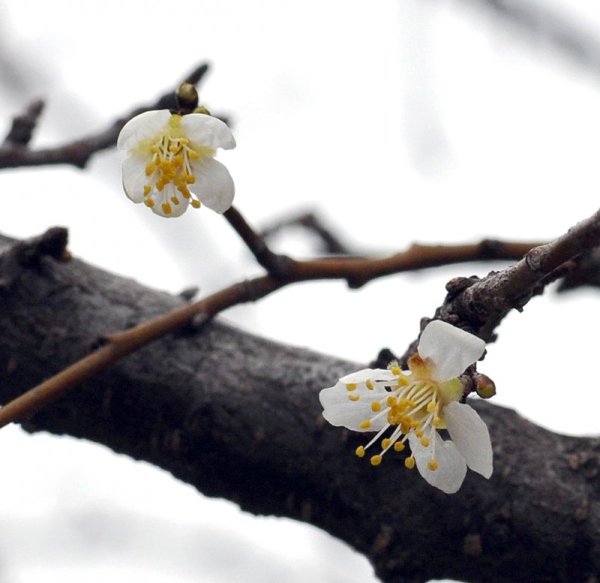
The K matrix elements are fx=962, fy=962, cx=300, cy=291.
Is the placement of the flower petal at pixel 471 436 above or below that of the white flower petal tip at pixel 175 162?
below

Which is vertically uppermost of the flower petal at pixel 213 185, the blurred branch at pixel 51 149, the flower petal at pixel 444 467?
the blurred branch at pixel 51 149

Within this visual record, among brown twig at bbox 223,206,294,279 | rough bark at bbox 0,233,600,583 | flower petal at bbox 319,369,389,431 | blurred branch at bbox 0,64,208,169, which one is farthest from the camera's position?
blurred branch at bbox 0,64,208,169

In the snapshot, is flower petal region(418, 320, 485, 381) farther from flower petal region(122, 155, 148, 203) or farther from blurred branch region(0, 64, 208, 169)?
blurred branch region(0, 64, 208, 169)

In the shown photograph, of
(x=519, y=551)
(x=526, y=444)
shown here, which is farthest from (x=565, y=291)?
(x=519, y=551)

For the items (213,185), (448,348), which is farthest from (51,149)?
(448,348)

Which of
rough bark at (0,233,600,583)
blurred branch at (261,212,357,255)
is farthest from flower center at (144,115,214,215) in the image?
blurred branch at (261,212,357,255)

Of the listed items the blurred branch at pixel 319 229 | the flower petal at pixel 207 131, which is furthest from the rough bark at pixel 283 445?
the blurred branch at pixel 319 229

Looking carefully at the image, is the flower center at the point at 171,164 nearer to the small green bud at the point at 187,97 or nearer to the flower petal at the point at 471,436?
the small green bud at the point at 187,97

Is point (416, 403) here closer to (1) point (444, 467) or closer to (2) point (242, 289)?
(1) point (444, 467)
